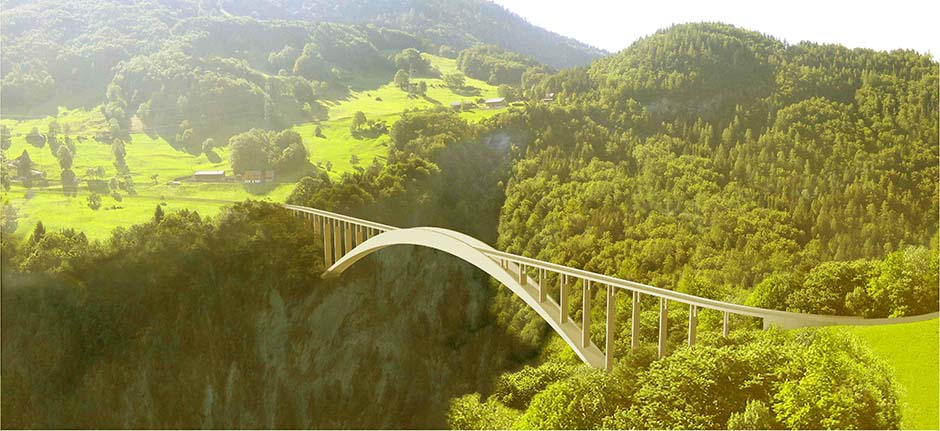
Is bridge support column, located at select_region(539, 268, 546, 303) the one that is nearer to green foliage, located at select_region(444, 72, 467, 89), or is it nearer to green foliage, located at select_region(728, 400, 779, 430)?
green foliage, located at select_region(728, 400, 779, 430)

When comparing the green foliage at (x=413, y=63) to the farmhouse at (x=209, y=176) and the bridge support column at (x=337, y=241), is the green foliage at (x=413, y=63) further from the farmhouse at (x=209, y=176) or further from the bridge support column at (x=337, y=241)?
the bridge support column at (x=337, y=241)

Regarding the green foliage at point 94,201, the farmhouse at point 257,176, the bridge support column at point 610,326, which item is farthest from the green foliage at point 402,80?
the bridge support column at point 610,326

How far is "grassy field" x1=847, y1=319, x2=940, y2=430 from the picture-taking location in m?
9.65

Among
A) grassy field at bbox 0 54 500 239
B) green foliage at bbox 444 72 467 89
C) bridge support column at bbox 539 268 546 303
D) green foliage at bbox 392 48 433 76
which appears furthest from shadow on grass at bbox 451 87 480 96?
bridge support column at bbox 539 268 546 303

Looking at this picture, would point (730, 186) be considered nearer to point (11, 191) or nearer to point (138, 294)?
point (138, 294)

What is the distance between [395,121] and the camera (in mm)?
31000

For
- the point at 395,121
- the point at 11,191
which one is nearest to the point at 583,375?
the point at 395,121

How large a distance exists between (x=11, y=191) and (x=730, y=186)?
29151 millimetres

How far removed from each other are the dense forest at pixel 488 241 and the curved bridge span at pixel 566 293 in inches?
57.7

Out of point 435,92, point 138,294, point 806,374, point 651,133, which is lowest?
point 138,294

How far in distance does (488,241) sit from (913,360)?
18.3m

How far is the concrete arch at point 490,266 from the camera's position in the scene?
45.2 ft

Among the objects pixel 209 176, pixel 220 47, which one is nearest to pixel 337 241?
pixel 209 176

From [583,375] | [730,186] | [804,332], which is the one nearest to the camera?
[804,332]
